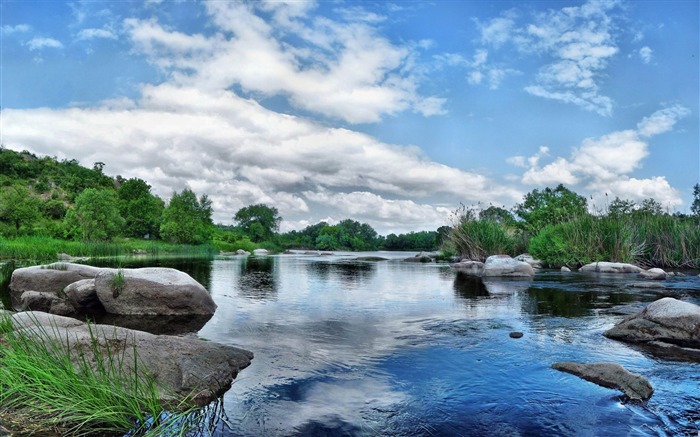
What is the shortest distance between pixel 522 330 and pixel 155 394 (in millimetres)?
8577

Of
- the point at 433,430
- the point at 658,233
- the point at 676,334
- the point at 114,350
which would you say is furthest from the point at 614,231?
the point at 114,350

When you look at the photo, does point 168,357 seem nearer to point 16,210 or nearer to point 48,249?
point 48,249

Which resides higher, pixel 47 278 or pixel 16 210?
pixel 16 210

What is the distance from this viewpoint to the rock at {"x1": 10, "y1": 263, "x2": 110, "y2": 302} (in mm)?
15062

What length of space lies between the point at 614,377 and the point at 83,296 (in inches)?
558

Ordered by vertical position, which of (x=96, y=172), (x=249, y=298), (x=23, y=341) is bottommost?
(x=249, y=298)

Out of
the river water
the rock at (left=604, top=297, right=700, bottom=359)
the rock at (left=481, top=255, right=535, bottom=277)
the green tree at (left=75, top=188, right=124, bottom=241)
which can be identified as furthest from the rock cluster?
the green tree at (left=75, top=188, right=124, bottom=241)

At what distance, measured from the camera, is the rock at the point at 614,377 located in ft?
19.6

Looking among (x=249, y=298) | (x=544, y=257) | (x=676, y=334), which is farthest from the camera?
(x=544, y=257)

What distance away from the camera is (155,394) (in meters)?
5.12

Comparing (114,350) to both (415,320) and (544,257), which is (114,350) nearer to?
(415,320)

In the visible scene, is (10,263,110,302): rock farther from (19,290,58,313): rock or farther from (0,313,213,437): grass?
(0,313,213,437): grass

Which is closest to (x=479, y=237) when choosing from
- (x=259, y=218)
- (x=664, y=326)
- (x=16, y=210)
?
(x=664, y=326)

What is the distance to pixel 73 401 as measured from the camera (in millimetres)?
4719
